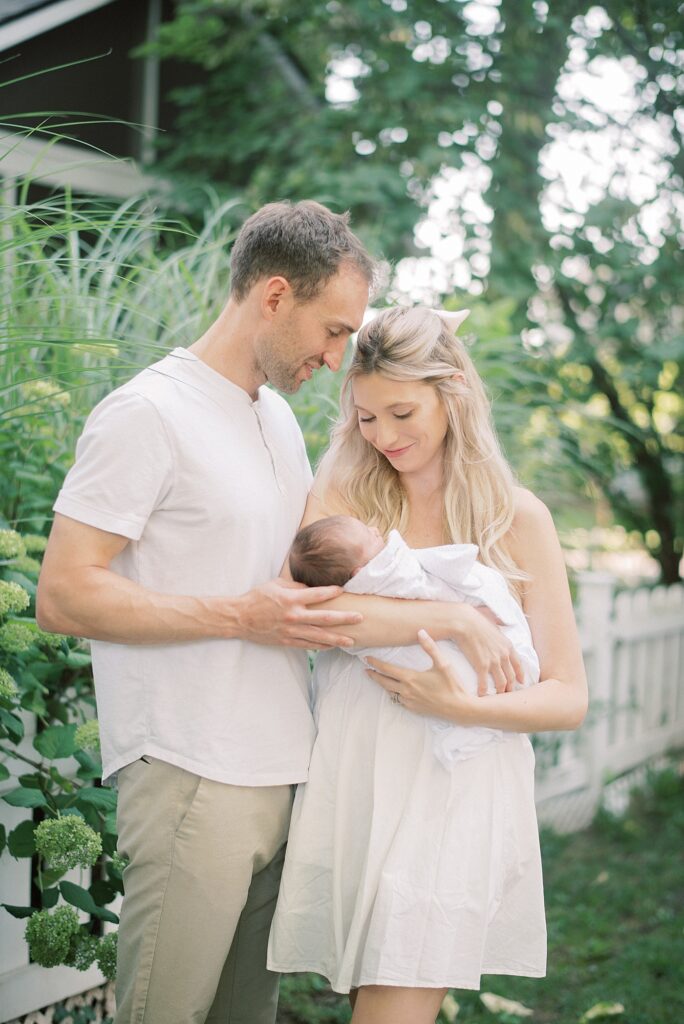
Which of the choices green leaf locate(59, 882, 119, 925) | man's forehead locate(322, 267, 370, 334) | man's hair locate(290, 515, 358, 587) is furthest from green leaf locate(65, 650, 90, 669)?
man's forehead locate(322, 267, 370, 334)

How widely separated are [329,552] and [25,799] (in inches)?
31.7

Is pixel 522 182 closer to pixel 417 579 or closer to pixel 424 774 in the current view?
pixel 417 579

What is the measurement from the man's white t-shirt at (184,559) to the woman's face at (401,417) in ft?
1.02

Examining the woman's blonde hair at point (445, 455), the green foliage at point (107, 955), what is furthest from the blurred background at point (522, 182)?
the green foliage at point (107, 955)

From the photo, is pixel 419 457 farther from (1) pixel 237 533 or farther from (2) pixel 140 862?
(2) pixel 140 862

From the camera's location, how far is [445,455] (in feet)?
7.18

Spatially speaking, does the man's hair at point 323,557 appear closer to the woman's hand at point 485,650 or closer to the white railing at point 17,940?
the woman's hand at point 485,650

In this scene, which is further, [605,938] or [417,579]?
[605,938]

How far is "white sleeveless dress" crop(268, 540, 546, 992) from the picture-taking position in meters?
1.83

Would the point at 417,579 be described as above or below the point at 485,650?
above

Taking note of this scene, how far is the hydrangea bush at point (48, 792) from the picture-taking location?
1.89 meters

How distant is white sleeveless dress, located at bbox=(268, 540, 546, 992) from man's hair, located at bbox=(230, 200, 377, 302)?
82 cm

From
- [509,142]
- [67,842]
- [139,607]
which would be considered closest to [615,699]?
[509,142]

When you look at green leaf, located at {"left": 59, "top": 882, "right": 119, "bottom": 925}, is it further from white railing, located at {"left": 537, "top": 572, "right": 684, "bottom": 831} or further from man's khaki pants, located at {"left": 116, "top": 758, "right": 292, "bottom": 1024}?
white railing, located at {"left": 537, "top": 572, "right": 684, "bottom": 831}
